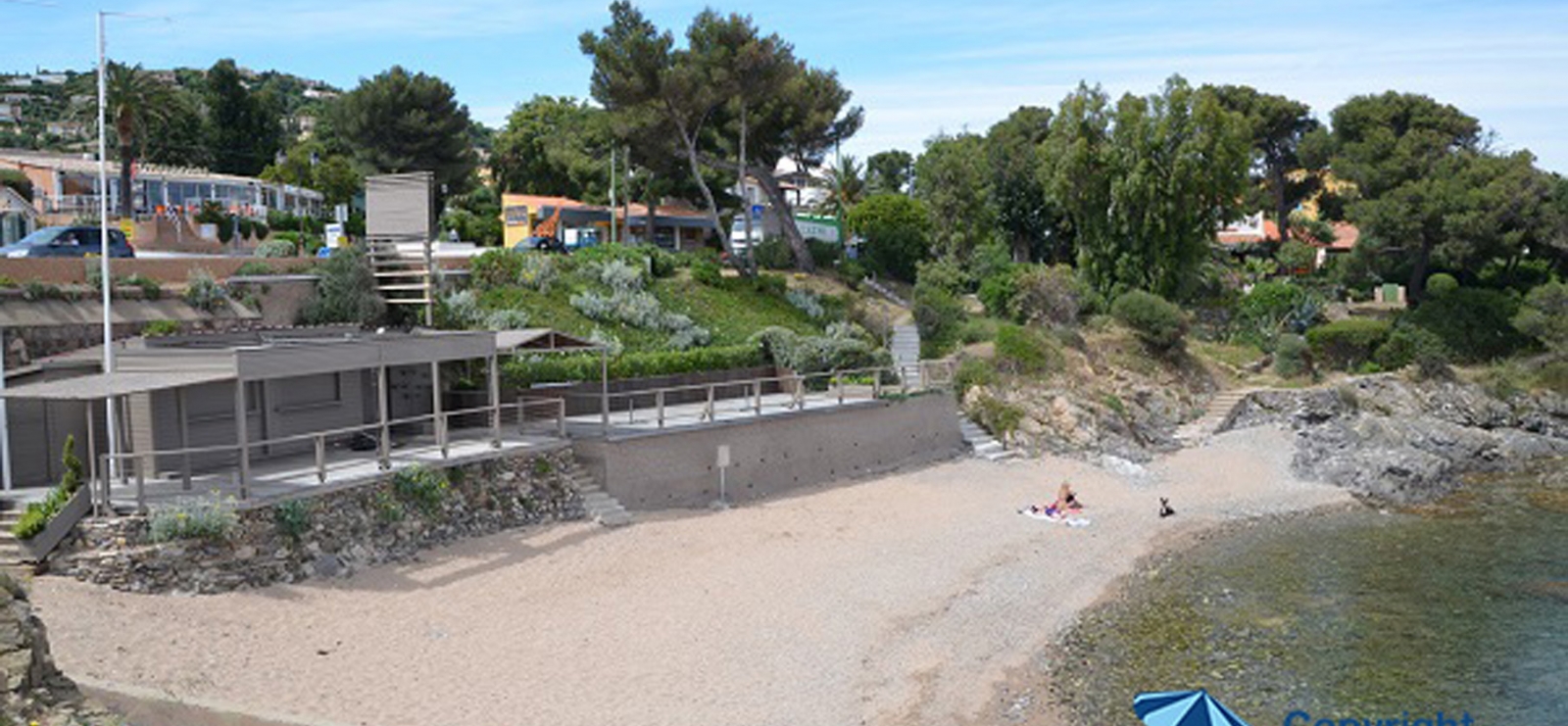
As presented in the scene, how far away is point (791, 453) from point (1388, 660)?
564 inches

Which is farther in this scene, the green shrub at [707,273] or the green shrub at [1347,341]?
the green shrub at [1347,341]

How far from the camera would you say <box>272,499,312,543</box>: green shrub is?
19.7 metres

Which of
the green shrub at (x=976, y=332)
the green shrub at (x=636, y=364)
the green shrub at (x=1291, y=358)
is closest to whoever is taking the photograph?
the green shrub at (x=636, y=364)

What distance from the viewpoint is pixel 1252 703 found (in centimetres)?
1814

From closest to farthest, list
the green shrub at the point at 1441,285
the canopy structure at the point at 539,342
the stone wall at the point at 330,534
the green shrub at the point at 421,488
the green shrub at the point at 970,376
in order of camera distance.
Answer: the stone wall at the point at 330,534, the green shrub at the point at 421,488, the canopy structure at the point at 539,342, the green shrub at the point at 970,376, the green shrub at the point at 1441,285

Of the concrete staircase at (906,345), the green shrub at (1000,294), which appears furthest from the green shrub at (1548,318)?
the concrete staircase at (906,345)

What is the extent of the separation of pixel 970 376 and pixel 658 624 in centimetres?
2004

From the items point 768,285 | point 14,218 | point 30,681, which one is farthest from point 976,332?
point 30,681

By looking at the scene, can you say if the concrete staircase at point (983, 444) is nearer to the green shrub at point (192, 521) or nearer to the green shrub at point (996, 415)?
the green shrub at point (996, 415)

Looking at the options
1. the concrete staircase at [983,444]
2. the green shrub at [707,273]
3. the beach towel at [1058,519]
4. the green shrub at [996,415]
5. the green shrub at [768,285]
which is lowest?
the beach towel at [1058,519]

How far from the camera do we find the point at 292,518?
64.7ft

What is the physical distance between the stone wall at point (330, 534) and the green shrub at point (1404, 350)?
1440 inches

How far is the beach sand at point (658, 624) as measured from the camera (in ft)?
52.2

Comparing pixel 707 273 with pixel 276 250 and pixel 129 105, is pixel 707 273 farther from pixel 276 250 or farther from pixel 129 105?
pixel 129 105
